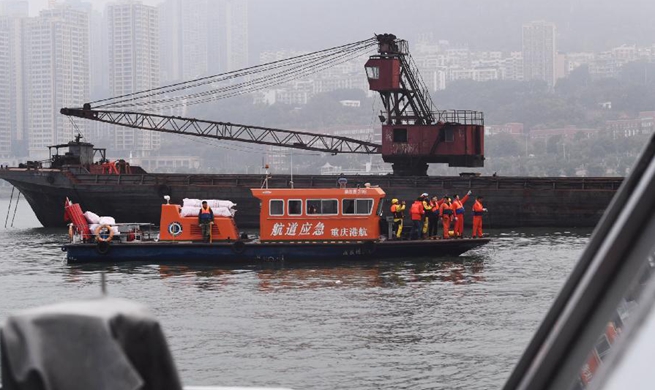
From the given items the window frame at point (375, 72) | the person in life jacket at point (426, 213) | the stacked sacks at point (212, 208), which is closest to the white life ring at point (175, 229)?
the stacked sacks at point (212, 208)

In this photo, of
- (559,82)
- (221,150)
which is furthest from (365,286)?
(559,82)

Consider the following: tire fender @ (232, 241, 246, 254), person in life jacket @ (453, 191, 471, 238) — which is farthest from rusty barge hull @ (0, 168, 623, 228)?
tire fender @ (232, 241, 246, 254)

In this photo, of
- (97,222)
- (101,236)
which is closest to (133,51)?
(97,222)

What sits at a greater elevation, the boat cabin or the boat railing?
the boat railing

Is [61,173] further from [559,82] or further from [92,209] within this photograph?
[559,82]

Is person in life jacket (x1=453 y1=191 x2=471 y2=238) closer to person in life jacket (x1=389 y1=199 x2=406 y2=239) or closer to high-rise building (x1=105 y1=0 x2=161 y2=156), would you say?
person in life jacket (x1=389 y1=199 x2=406 y2=239)

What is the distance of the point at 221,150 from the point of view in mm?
150125

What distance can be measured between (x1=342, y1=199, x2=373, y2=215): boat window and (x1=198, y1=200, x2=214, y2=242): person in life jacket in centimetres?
354

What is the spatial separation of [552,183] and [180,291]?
1056 inches

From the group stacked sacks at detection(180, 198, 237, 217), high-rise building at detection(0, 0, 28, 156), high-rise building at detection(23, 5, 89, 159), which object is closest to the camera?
stacked sacks at detection(180, 198, 237, 217)

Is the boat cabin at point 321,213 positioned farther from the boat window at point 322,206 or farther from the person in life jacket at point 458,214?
the person in life jacket at point 458,214

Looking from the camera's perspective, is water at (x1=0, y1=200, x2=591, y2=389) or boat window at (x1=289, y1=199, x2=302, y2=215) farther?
boat window at (x1=289, y1=199, x2=302, y2=215)

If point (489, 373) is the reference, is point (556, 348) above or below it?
above

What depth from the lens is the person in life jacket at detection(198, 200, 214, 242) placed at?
28.5 m
